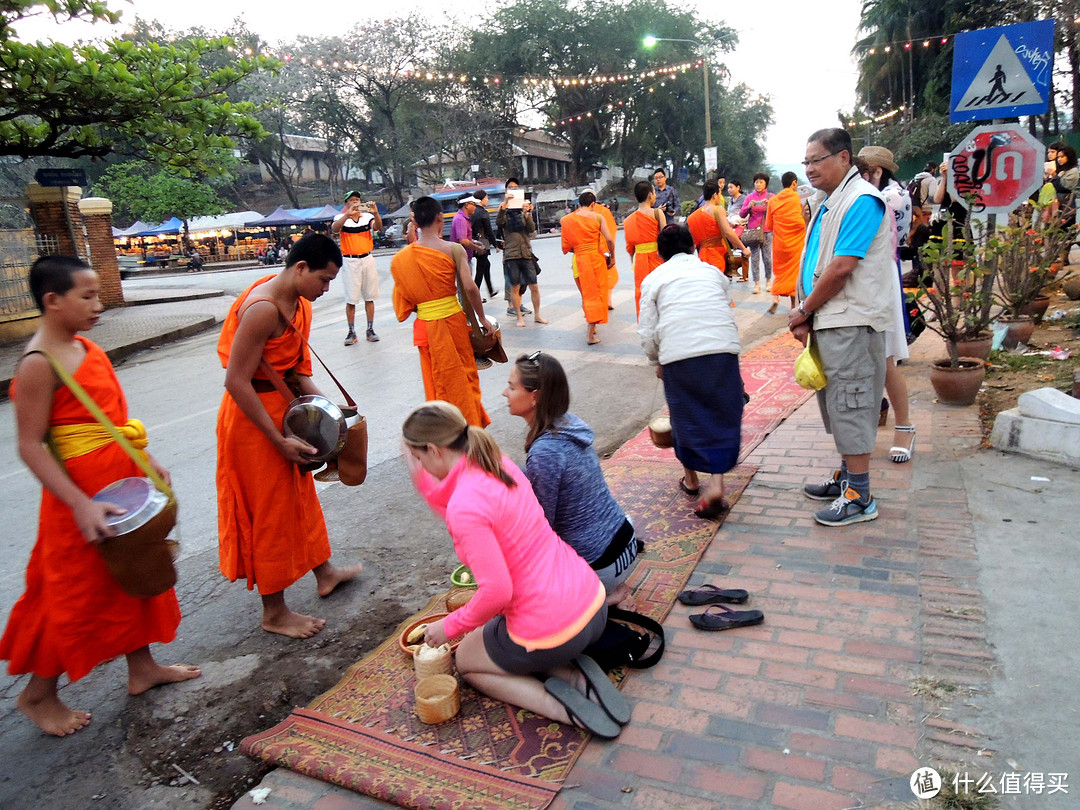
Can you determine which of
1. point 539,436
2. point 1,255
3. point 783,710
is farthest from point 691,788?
point 1,255

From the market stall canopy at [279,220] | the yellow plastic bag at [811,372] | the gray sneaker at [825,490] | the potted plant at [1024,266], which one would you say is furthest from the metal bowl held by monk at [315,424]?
the market stall canopy at [279,220]

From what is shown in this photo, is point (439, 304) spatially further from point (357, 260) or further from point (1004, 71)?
point (357, 260)

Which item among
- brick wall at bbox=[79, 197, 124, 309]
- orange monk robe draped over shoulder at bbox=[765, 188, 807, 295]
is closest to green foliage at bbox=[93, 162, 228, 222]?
brick wall at bbox=[79, 197, 124, 309]

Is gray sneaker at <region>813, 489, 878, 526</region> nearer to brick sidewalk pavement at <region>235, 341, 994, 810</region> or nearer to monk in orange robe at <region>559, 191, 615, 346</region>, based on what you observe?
brick sidewalk pavement at <region>235, 341, 994, 810</region>

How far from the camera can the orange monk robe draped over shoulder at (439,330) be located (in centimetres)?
501

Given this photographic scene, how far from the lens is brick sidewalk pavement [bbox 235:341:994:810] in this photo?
7.75 ft

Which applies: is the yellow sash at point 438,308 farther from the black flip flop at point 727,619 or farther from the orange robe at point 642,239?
the orange robe at point 642,239

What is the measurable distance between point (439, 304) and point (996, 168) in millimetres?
4219

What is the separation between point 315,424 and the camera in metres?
3.45

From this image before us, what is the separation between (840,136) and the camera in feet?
12.7

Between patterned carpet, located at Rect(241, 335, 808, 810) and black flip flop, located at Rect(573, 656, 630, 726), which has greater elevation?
black flip flop, located at Rect(573, 656, 630, 726)

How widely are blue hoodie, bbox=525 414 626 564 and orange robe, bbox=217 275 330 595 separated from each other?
1160 mm

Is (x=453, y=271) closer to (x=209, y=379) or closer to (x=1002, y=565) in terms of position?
(x=1002, y=565)

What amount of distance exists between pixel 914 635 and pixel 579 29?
43198mm
